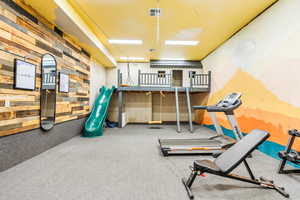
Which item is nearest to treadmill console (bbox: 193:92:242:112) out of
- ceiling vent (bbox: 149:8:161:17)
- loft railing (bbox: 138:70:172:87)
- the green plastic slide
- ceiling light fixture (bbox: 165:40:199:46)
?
ceiling vent (bbox: 149:8:161:17)

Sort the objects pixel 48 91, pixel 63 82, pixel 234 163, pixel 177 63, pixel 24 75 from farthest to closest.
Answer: pixel 177 63 → pixel 63 82 → pixel 48 91 → pixel 24 75 → pixel 234 163

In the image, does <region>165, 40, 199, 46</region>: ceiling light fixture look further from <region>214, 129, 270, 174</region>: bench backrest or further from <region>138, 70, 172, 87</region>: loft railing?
<region>214, 129, 270, 174</region>: bench backrest

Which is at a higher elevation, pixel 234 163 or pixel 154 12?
pixel 154 12

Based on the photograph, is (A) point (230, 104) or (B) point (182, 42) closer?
(A) point (230, 104)

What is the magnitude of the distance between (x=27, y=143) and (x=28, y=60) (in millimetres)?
1595

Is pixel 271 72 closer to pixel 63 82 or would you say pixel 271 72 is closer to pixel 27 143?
pixel 63 82

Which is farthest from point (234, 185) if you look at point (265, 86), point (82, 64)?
point (82, 64)

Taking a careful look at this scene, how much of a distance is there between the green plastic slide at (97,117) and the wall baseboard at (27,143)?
0.70 meters

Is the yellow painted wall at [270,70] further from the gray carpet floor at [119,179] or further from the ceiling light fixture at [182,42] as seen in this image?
the ceiling light fixture at [182,42]

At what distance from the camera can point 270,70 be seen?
3188 millimetres

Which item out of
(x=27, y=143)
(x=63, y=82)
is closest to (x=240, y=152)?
(x=27, y=143)

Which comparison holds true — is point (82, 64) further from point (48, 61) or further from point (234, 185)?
point (234, 185)

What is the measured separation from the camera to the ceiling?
3110 mm

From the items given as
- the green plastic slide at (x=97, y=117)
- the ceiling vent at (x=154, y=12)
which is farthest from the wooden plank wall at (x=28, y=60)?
the ceiling vent at (x=154, y=12)
